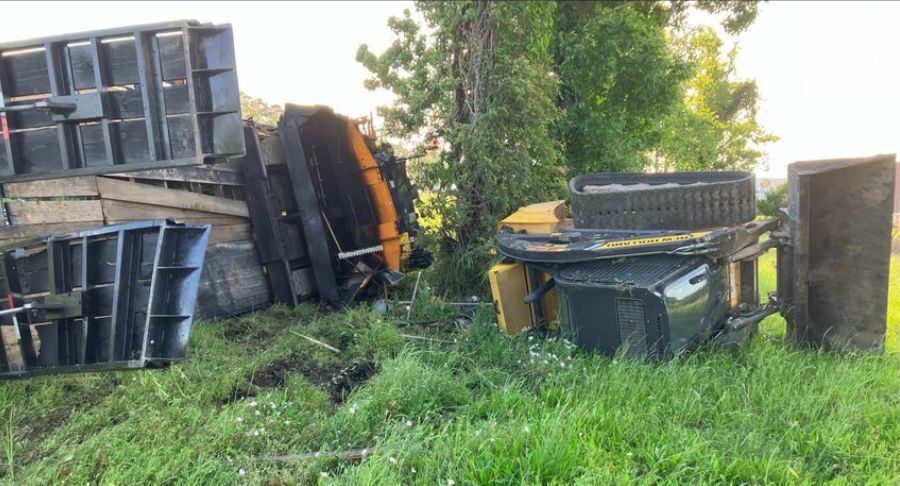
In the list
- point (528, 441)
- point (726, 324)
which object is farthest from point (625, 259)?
point (528, 441)

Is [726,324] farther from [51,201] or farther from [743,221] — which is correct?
[51,201]

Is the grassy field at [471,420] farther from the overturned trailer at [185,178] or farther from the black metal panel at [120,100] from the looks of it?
the black metal panel at [120,100]

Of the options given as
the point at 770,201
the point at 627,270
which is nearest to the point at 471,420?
the point at 627,270

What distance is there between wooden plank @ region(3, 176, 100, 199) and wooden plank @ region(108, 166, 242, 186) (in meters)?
0.42

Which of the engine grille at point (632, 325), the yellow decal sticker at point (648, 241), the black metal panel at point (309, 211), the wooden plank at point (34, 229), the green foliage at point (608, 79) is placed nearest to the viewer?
the engine grille at point (632, 325)

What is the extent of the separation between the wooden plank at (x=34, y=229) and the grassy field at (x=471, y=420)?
55.6 inches

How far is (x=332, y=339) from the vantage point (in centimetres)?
502

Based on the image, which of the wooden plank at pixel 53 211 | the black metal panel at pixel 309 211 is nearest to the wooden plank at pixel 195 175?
the wooden plank at pixel 53 211

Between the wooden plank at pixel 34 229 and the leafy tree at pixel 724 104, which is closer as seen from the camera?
the wooden plank at pixel 34 229

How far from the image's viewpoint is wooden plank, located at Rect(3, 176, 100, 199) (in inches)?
184

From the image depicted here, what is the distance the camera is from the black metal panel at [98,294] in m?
3.62

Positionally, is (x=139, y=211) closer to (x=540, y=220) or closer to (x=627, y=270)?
(x=540, y=220)

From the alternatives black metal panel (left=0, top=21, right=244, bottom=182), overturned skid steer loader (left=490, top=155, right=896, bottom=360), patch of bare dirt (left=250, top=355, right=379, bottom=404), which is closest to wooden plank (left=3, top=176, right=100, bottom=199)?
black metal panel (left=0, top=21, right=244, bottom=182)

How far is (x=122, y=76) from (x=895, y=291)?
9156 mm
